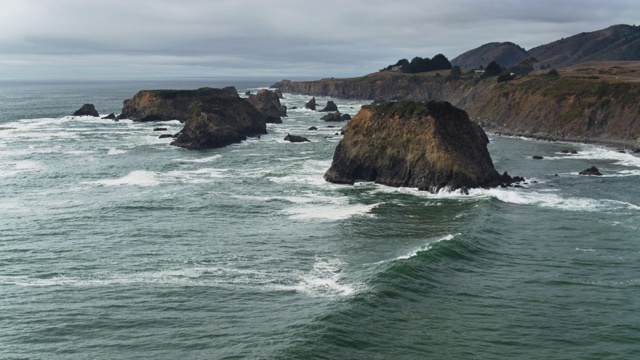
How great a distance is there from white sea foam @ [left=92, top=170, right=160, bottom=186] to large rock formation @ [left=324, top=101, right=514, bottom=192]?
21.2 meters

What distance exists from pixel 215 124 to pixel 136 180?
1366 inches

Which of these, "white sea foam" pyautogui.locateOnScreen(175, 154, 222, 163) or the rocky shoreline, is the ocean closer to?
"white sea foam" pyautogui.locateOnScreen(175, 154, 222, 163)

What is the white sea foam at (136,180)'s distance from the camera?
231ft

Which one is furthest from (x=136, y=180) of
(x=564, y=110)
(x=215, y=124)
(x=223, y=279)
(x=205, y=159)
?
(x=564, y=110)

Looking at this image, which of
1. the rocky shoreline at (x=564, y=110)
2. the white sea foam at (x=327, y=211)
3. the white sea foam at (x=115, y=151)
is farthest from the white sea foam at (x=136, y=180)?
the rocky shoreline at (x=564, y=110)

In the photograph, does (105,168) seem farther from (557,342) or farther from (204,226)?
(557,342)

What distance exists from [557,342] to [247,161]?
63.5 metres

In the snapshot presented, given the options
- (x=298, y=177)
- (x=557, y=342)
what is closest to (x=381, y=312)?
(x=557, y=342)

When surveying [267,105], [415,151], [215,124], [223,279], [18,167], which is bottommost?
[223,279]

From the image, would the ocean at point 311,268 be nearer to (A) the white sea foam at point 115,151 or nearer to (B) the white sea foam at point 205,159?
(B) the white sea foam at point 205,159

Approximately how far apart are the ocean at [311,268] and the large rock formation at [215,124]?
25821mm

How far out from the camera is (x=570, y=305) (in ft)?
110

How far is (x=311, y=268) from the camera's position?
3984 centimetres

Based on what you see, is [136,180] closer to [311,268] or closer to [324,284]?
[311,268]
